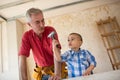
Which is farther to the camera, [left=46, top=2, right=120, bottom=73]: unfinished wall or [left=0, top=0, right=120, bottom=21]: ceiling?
[left=46, top=2, right=120, bottom=73]: unfinished wall

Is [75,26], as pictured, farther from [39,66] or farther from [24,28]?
[39,66]

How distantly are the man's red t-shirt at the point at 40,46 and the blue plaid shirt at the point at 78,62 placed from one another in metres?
0.35

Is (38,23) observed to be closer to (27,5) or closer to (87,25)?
(27,5)

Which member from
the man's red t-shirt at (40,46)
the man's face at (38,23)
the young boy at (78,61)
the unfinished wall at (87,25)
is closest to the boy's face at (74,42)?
the young boy at (78,61)

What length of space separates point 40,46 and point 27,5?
1572 mm

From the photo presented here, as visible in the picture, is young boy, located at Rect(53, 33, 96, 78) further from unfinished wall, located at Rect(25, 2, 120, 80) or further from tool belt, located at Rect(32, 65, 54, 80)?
unfinished wall, located at Rect(25, 2, 120, 80)

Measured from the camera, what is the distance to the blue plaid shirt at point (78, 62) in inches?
92.2

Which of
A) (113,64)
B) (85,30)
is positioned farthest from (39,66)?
(85,30)

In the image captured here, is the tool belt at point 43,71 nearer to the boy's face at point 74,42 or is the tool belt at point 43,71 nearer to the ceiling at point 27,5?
the boy's face at point 74,42

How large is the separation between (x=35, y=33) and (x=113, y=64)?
1575mm

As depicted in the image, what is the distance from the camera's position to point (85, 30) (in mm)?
3594

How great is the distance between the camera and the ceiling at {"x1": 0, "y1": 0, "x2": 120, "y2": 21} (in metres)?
3.34

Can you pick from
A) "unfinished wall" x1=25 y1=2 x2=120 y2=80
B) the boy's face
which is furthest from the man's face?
"unfinished wall" x1=25 y1=2 x2=120 y2=80

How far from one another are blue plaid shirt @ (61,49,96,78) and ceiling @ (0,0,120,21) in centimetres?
125
